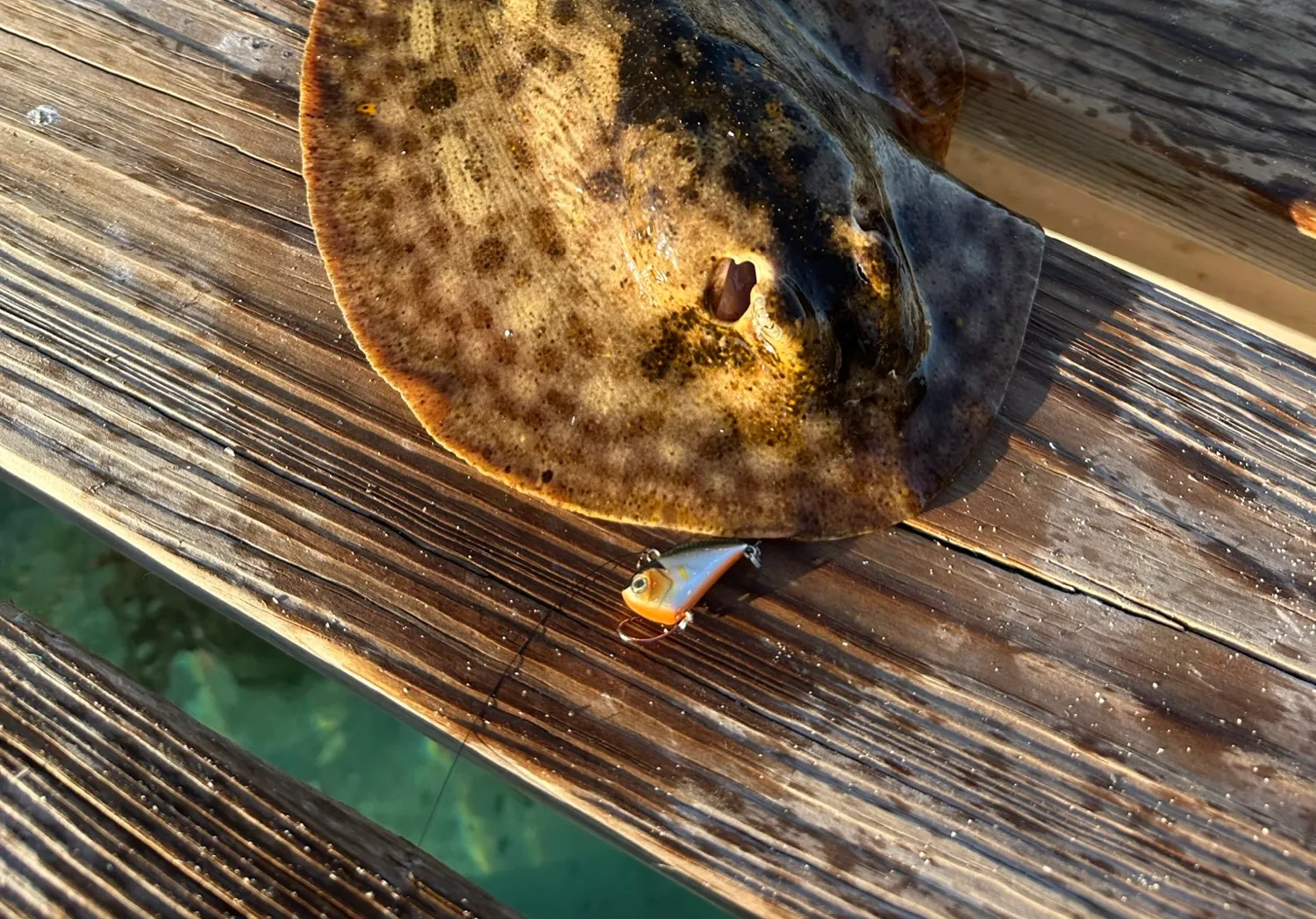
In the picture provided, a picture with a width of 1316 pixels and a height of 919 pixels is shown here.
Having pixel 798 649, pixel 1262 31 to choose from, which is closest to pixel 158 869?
pixel 798 649

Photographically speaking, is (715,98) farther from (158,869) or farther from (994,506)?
(158,869)

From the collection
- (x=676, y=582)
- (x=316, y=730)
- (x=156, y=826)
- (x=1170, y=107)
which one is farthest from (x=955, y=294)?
A: (x=316, y=730)

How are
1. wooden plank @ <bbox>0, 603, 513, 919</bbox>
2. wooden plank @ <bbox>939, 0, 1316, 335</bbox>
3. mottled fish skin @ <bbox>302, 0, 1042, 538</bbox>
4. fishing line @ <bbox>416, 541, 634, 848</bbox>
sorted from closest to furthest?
1. wooden plank @ <bbox>0, 603, 513, 919</bbox>
2. mottled fish skin @ <bbox>302, 0, 1042, 538</bbox>
3. fishing line @ <bbox>416, 541, 634, 848</bbox>
4. wooden plank @ <bbox>939, 0, 1316, 335</bbox>

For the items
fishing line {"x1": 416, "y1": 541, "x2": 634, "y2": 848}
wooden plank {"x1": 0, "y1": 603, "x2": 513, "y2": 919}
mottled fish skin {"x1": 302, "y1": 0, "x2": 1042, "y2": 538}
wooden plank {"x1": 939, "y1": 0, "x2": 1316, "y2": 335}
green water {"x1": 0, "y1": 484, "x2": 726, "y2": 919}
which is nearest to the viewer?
wooden plank {"x1": 0, "y1": 603, "x2": 513, "y2": 919}

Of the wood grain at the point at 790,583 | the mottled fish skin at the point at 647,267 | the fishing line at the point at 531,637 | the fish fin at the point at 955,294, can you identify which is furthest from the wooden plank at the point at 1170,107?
the fishing line at the point at 531,637

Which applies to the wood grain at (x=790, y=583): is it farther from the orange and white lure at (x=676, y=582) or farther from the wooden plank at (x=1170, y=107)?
the wooden plank at (x=1170, y=107)

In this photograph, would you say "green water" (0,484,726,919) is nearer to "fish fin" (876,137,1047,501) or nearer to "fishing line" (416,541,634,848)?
"fishing line" (416,541,634,848)

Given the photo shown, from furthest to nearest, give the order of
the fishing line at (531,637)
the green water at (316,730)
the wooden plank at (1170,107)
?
the green water at (316,730) → the wooden plank at (1170,107) → the fishing line at (531,637)

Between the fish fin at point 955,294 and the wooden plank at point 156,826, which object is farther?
the fish fin at point 955,294

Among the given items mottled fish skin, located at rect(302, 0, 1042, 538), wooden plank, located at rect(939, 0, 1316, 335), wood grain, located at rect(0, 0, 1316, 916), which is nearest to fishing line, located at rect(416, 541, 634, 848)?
wood grain, located at rect(0, 0, 1316, 916)
